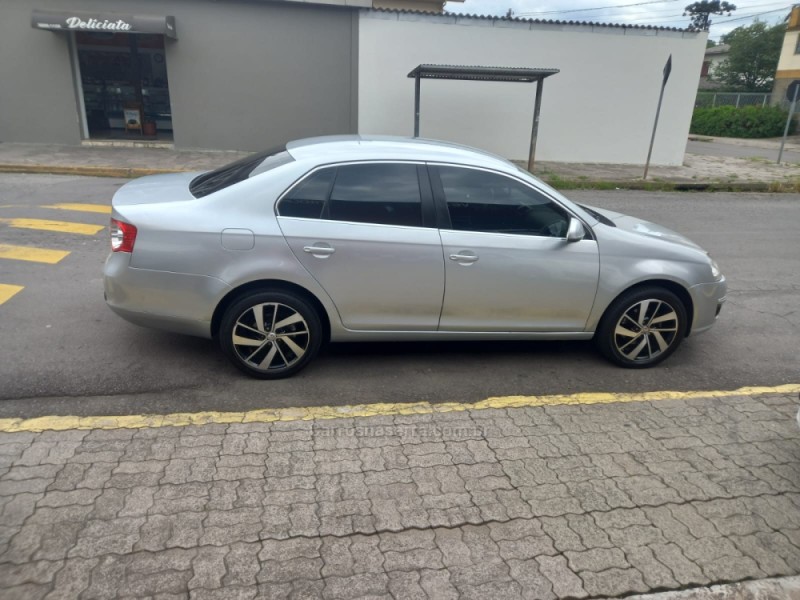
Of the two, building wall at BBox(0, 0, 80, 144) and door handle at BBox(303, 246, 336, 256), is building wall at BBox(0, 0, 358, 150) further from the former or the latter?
door handle at BBox(303, 246, 336, 256)

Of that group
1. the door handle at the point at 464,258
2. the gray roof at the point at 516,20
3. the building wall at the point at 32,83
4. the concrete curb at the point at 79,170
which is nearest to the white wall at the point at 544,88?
the gray roof at the point at 516,20

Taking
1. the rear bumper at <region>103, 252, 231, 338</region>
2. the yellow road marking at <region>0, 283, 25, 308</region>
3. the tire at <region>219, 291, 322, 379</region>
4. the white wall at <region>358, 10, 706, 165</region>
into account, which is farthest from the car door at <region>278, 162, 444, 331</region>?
the white wall at <region>358, 10, 706, 165</region>

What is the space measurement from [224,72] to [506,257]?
13.2m

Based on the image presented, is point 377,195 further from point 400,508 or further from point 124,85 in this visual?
point 124,85

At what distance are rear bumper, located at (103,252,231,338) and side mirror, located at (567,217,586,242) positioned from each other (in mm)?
2375

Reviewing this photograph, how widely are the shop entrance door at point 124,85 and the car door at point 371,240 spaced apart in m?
14.0

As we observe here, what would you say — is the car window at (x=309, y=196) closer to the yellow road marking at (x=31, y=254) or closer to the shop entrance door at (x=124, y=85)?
the yellow road marking at (x=31, y=254)

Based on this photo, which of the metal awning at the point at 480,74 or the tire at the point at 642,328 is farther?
the metal awning at the point at 480,74

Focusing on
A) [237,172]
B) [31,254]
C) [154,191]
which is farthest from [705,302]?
[31,254]

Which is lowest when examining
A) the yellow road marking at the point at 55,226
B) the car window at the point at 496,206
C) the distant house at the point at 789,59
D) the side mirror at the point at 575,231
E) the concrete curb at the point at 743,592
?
the concrete curb at the point at 743,592

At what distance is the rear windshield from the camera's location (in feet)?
13.7

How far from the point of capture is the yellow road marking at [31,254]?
252 inches

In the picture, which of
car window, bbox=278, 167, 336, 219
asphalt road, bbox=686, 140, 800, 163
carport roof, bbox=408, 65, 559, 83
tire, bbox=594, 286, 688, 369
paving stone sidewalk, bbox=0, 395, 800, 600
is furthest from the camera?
asphalt road, bbox=686, 140, 800, 163

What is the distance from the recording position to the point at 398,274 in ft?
13.2
